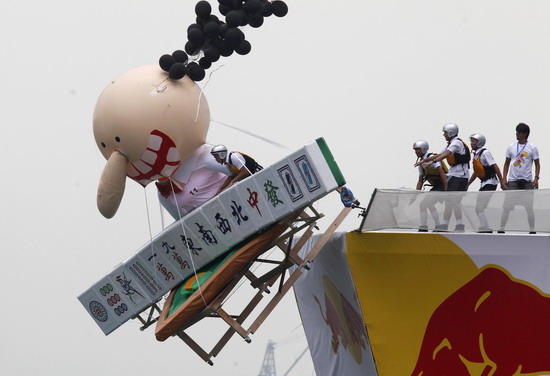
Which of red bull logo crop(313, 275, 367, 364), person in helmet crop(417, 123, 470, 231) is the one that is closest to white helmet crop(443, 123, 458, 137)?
person in helmet crop(417, 123, 470, 231)

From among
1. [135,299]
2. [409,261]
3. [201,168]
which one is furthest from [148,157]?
[409,261]

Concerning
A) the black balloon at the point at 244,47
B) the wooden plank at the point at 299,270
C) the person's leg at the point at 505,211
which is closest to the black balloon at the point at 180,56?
the black balloon at the point at 244,47

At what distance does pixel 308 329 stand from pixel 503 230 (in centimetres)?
619

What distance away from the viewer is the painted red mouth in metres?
16.4

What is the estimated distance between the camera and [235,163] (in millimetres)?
16438

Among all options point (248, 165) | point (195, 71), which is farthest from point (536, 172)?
point (195, 71)

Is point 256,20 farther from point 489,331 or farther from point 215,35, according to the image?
point 489,331

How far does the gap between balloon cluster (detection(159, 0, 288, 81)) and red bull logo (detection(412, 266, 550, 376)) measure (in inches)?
169

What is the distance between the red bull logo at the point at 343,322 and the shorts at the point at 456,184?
2157mm

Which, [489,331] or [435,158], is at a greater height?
[435,158]

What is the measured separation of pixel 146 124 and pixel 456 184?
4.48 meters

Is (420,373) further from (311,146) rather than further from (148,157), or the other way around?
(148,157)

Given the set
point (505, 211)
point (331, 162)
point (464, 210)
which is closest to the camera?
point (331, 162)

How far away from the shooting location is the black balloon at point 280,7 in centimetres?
1636
